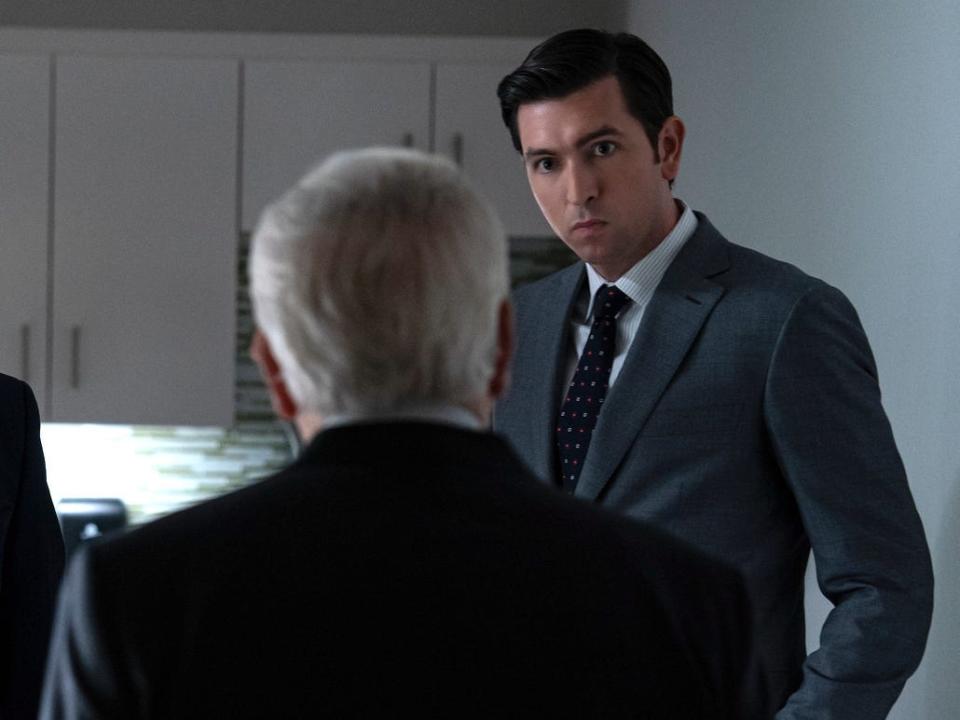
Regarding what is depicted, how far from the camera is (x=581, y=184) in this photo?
145 cm

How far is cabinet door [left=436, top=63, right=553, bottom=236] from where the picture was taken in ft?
11.1

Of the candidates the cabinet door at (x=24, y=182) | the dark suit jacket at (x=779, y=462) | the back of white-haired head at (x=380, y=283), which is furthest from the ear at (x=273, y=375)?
the cabinet door at (x=24, y=182)

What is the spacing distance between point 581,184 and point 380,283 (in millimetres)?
784

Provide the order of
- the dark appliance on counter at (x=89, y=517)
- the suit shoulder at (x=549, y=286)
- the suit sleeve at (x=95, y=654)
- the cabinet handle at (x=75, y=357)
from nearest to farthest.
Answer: the suit sleeve at (x=95, y=654)
the suit shoulder at (x=549, y=286)
the cabinet handle at (x=75, y=357)
the dark appliance on counter at (x=89, y=517)

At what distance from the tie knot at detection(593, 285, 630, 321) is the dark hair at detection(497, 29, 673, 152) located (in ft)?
0.54

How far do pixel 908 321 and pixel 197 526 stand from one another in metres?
1.04

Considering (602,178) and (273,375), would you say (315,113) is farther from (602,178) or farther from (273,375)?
(273,375)

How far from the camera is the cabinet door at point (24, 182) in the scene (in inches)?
132

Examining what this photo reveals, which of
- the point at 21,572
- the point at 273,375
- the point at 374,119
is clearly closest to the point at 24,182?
the point at 374,119

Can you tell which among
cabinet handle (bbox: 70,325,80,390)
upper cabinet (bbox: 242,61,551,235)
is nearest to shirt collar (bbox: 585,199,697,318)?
upper cabinet (bbox: 242,61,551,235)

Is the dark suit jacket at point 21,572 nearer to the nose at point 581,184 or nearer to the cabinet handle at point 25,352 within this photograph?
the nose at point 581,184

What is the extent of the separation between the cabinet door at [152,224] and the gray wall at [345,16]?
436 millimetres

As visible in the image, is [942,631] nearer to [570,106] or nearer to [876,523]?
[876,523]

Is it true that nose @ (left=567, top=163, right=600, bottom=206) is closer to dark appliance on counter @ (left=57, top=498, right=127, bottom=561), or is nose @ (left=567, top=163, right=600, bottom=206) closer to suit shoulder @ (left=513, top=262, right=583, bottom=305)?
suit shoulder @ (left=513, top=262, right=583, bottom=305)
